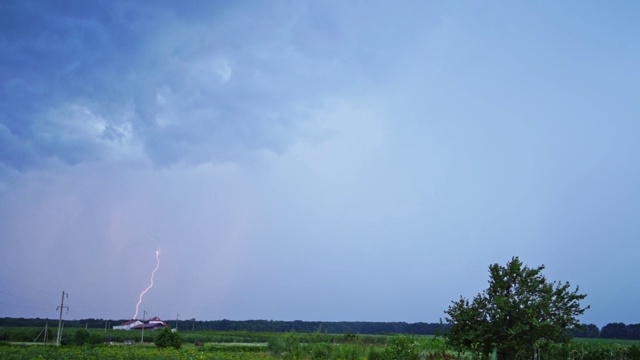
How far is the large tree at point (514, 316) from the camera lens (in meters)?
17.2

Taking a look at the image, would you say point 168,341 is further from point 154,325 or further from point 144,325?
point 154,325

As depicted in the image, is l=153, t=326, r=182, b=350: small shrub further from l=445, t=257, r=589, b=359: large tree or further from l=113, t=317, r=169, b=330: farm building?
l=113, t=317, r=169, b=330: farm building

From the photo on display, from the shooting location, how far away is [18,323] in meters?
142

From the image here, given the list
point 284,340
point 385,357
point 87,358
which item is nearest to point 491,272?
point 385,357

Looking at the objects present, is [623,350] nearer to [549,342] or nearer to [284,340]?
[549,342]

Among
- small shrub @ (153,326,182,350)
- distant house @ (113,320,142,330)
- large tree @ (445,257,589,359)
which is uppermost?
large tree @ (445,257,589,359)

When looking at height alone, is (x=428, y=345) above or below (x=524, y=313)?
below

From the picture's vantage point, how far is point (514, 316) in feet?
56.9

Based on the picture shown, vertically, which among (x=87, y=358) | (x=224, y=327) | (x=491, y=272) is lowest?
(x=224, y=327)

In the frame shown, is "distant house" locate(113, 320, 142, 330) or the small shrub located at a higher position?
the small shrub

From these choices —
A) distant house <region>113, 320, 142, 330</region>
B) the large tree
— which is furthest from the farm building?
the large tree

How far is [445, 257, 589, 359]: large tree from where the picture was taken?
56.4 ft

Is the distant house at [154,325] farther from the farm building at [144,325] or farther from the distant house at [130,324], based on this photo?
the distant house at [130,324]

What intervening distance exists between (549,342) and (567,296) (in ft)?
5.80
